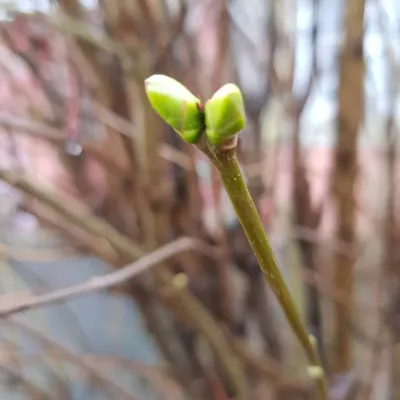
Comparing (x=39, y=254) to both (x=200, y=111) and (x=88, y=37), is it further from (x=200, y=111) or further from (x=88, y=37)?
(x=200, y=111)

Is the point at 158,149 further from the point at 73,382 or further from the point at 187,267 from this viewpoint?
the point at 73,382

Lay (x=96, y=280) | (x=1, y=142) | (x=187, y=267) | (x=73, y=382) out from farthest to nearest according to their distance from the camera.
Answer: (x=73, y=382), (x=1, y=142), (x=187, y=267), (x=96, y=280)

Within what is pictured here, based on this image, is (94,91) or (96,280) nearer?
(96,280)

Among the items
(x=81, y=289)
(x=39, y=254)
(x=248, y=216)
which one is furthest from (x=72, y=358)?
(x=248, y=216)

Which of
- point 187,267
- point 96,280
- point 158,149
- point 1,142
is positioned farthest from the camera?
point 1,142

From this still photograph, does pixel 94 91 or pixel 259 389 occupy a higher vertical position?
pixel 94 91

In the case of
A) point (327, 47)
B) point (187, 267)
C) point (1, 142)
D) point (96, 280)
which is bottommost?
point (96, 280)

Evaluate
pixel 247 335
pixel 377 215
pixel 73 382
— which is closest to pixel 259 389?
pixel 247 335
